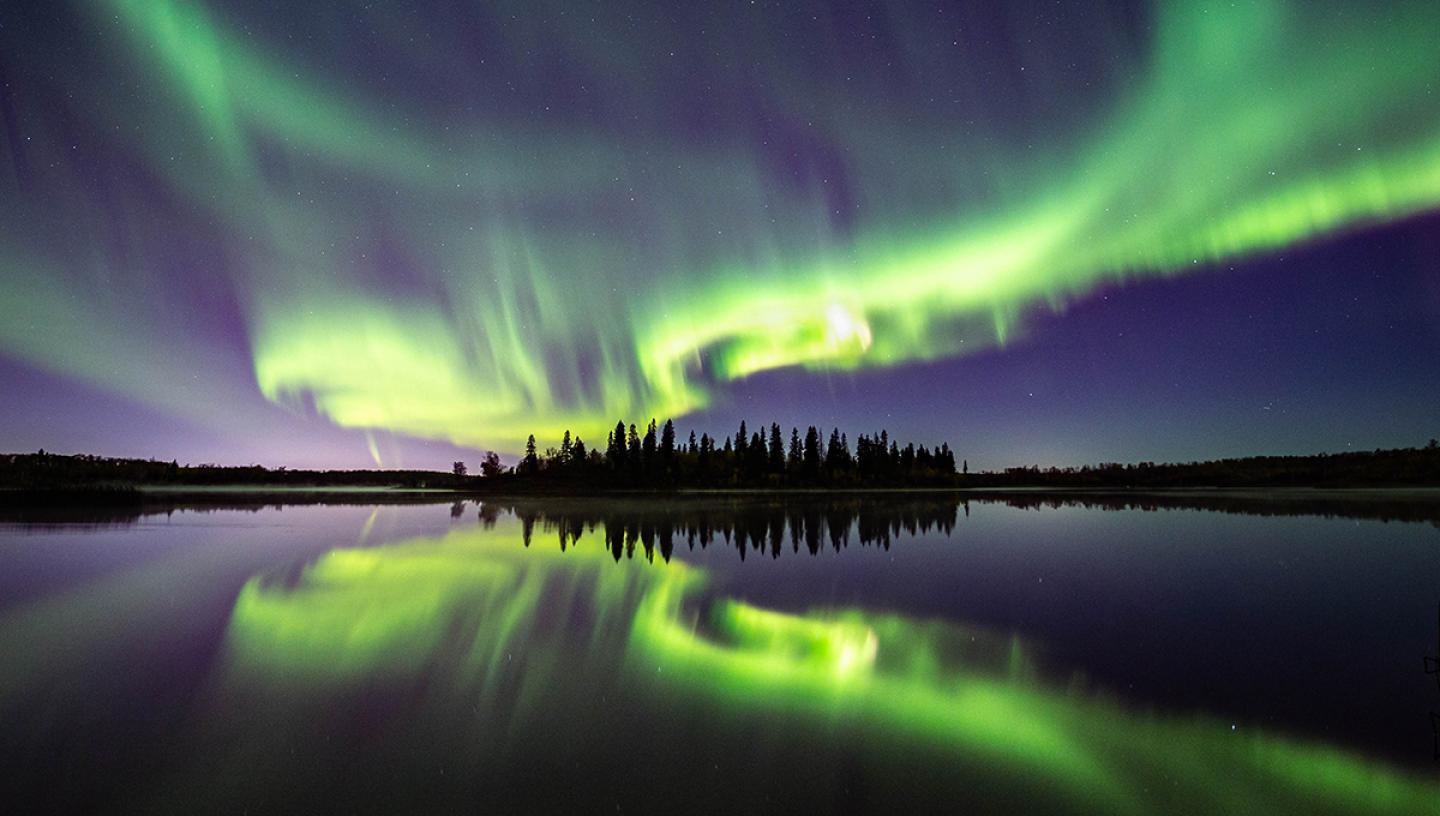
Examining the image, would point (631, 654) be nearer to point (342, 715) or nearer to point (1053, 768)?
point (342, 715)

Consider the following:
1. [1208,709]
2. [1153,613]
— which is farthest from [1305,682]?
[1153,613]

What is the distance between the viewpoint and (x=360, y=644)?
56.2 ft

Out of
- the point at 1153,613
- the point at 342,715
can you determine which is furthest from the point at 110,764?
the point at 1153,613

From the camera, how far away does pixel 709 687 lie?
45.9 ft

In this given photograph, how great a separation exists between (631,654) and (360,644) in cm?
796

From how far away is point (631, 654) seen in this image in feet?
53.8

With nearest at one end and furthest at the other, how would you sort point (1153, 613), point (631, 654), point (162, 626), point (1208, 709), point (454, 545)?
point (1208, 709) < point (631, 654) < point (162, 626) < point (1153, 613) < point (454, 545)

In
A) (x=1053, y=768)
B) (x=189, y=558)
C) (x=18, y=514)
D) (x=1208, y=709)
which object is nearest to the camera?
(x=1053, y=768)

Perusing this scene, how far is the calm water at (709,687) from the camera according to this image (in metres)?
9.39

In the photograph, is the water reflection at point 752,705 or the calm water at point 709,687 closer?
the calm water at point 709,687

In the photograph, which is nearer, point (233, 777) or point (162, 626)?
point (233, 777)

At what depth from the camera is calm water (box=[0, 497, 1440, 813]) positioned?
370 inches

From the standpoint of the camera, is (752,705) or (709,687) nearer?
(752,705)

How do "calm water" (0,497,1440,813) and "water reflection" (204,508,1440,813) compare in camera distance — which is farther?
"water reflection" (204,508,1440,813)
